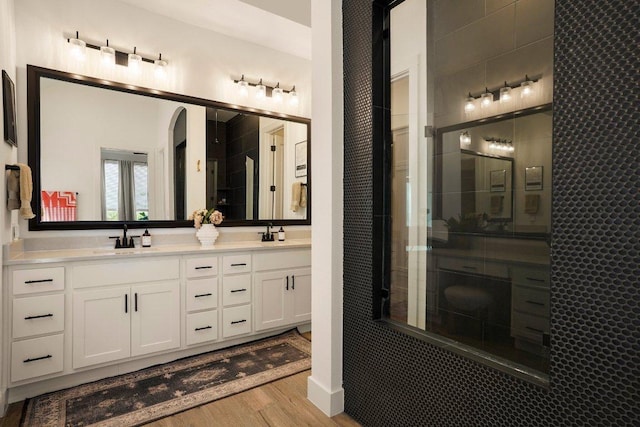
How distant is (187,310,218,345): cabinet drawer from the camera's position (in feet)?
9.04

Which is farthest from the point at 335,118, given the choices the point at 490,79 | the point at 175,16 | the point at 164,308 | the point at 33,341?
the point at 33,341

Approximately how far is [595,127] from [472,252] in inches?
26.9

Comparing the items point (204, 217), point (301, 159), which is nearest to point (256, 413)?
point (204, 217)

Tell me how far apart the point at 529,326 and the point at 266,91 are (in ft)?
10.7

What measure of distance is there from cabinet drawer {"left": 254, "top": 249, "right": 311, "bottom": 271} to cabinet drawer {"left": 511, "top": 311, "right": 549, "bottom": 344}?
7.09 feet

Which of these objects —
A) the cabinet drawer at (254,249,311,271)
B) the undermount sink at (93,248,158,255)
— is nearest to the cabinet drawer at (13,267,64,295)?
the undermount sink at (93,248,158,255)

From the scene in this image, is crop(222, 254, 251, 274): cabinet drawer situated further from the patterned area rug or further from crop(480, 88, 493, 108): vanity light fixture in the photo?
crop(480, 88, 493, 108): vanity light fixture

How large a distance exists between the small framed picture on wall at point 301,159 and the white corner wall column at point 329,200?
175 cm

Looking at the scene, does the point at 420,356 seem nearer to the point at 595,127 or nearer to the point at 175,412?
the point at 595,127

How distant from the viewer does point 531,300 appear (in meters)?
1.29

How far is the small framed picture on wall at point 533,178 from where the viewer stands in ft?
4.17

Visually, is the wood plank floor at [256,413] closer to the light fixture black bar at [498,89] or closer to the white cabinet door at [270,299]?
the white cabinet door at [270,299]

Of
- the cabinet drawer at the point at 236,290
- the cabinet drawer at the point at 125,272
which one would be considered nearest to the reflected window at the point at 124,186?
the cabinet drawer at the point at 125,272

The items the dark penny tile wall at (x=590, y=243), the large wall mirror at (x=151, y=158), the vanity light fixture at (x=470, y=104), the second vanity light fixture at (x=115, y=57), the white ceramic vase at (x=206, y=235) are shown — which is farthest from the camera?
the white ceramic vase at (x=206, y=235)
